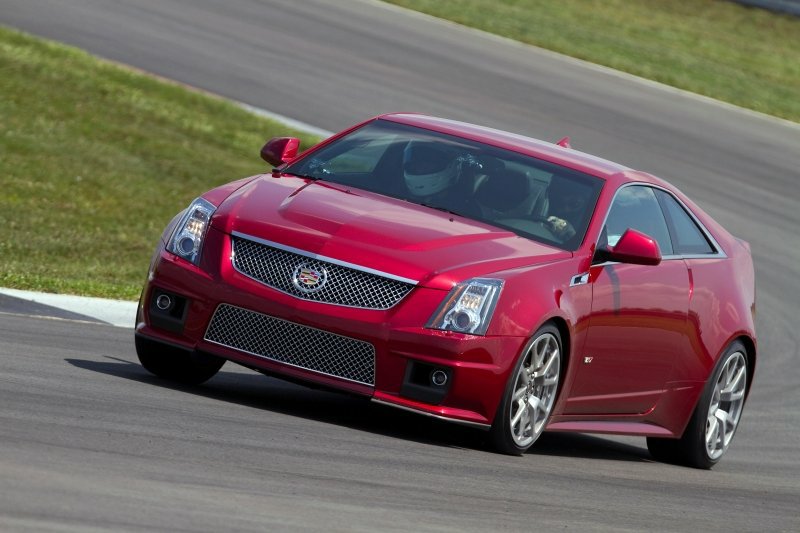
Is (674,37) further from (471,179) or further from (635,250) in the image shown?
(635,250)

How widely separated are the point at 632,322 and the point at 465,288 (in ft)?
4.69

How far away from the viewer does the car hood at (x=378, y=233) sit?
770 centimetres

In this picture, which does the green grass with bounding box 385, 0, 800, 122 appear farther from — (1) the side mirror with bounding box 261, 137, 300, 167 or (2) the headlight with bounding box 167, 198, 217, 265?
(2) the headlight with bounding box 167, 198, 217, 265

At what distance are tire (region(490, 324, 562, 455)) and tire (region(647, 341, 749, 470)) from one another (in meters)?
1.71

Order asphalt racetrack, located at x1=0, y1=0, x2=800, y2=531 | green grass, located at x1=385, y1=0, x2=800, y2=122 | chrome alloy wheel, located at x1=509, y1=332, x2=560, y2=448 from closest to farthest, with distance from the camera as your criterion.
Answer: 1. asphalt racetrack, located at x1=0, y1=0, x2=800, y2=531
2. chrome alloy wheel, located at x1=509, y1=332, x2=560, y2=448
3. green grass, located at x1=385, y1=0, x2=800, y2=122

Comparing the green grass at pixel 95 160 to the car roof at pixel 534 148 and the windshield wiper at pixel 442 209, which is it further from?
the windshield wiper at pixel 442 209

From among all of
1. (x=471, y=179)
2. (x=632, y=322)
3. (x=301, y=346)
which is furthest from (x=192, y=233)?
(x=632, y=322)

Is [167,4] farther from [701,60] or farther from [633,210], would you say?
[633,210]

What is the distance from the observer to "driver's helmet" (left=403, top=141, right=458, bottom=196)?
8797 mm

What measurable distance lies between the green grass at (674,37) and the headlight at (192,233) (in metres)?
19.3

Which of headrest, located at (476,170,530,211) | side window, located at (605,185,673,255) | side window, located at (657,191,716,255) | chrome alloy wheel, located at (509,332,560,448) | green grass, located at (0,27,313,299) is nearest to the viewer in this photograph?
chrome alloy wheel, located at (509,332,560,448)

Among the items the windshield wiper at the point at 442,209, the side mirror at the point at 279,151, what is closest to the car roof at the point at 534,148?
the side mirror at the point at 279,151

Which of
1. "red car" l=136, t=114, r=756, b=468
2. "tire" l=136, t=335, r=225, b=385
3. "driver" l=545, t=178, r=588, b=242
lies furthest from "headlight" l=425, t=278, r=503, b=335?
"tire" l=136, t=335, r=225, b=385

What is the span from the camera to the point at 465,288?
767 centimetres
